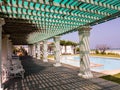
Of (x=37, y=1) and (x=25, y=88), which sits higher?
(x=37, y=1)

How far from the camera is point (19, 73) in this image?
38.3ft

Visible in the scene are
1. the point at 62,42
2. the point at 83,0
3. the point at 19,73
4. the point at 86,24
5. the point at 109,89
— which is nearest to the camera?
the point at 83,0

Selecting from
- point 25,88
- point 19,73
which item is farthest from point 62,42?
point 25,88

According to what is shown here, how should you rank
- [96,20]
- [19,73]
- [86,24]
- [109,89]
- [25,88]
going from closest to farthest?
[109,89] → [25,88] → [96,20] → [86,24] → [19,73]

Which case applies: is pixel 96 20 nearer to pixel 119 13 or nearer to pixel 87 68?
pixel 119 13

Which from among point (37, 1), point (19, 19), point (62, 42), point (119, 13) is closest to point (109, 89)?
point (119, 13)

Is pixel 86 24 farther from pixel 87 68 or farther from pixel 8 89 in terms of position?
pixel 8 89

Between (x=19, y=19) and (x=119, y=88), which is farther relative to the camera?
(x=19, y=19)

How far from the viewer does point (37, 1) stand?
602cm

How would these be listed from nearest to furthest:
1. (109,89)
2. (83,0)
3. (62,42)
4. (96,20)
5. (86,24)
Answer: (83,0)
(109,89)
(96,20)
(86,24)
(62,42)

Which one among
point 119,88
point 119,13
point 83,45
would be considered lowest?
point 119,88

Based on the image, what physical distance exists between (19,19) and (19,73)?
3.82m

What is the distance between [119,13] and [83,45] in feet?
12.7

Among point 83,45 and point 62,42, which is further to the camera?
point 62,42
